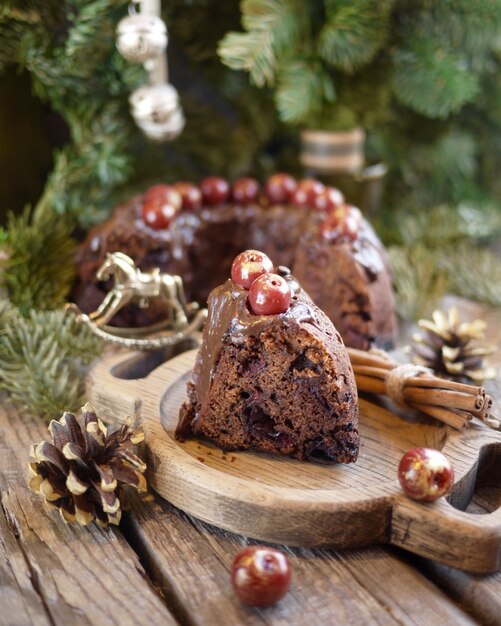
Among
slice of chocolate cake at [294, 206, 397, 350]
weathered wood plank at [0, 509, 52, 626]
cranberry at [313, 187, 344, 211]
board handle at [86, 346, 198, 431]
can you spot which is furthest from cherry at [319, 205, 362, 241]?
weathered wood plank at [0, 509, 52, 626]

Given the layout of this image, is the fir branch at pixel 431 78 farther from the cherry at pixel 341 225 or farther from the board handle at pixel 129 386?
the board handle at pixel 129 386

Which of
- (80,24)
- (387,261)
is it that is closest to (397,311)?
(387,261)

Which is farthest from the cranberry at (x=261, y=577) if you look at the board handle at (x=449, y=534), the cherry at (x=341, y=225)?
the cherry at (x=341, y=225)

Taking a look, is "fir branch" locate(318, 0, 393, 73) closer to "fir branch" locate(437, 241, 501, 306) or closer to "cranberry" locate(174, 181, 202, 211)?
"cranberry" locate(174, 181, 202, 211)

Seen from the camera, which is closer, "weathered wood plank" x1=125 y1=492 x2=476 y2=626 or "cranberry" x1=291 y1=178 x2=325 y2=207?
"weathered wood plank" x1=125 y1=492 x2=476 y2=626

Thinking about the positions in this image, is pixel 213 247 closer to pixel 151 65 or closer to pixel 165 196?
pixel 165 196

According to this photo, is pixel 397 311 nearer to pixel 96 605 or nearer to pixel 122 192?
pixel 122 192

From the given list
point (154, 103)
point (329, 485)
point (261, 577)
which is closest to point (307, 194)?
point (154, 103)
